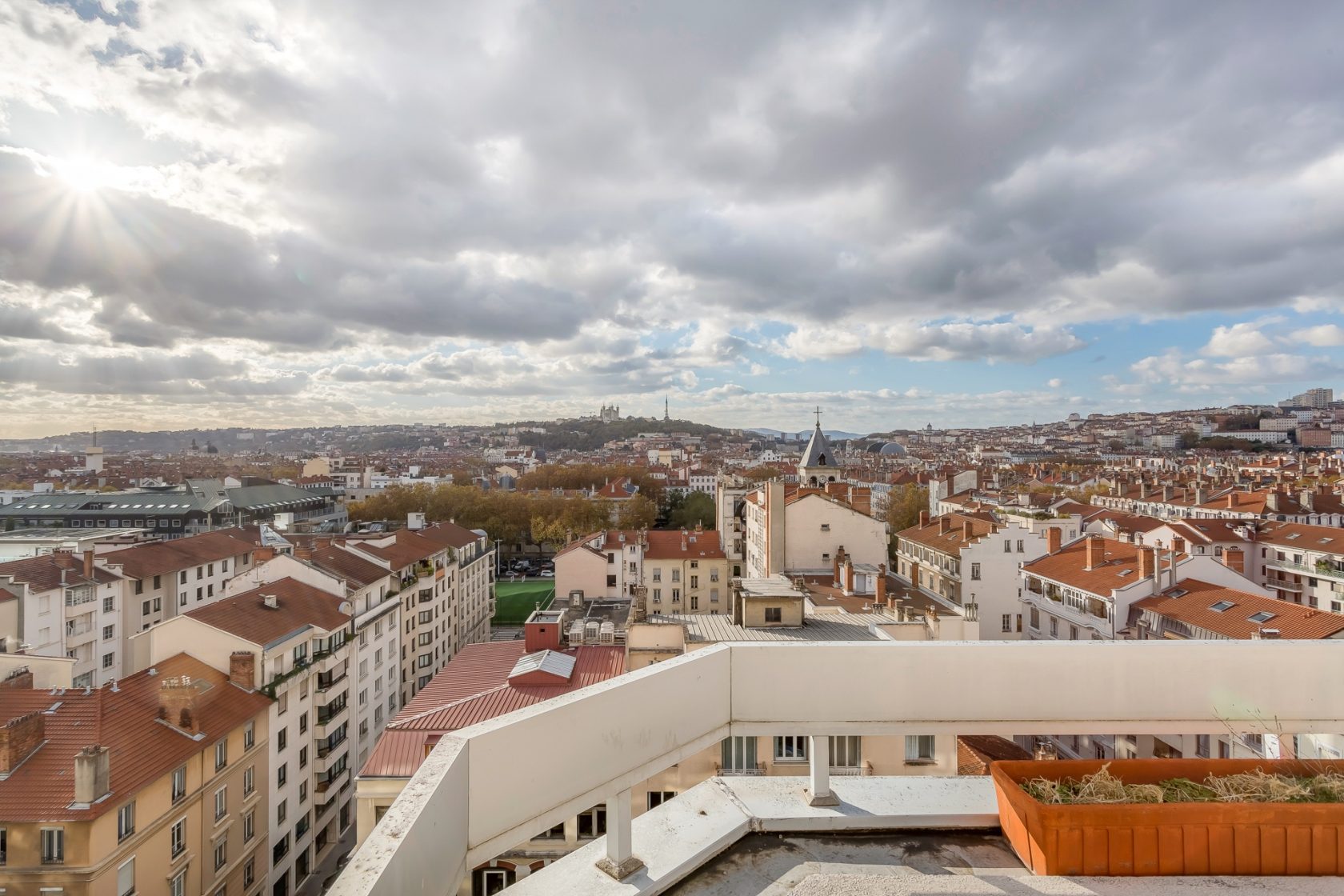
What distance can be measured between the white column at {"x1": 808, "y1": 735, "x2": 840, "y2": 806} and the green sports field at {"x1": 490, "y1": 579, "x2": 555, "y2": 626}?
116 feet

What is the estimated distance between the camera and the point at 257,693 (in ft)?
55.7

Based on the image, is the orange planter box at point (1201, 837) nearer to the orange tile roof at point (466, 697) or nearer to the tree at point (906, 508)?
the orange tile roof at point (466, 697)

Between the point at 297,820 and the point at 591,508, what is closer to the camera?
the point at 297,820

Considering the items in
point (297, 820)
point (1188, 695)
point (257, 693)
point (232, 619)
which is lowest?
point (297, 820)

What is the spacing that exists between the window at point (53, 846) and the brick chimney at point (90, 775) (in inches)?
19.6

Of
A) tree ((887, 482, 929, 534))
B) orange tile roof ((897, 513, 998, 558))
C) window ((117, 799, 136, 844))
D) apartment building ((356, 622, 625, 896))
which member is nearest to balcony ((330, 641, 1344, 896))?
apartment building ((356, 622, 625, 896))

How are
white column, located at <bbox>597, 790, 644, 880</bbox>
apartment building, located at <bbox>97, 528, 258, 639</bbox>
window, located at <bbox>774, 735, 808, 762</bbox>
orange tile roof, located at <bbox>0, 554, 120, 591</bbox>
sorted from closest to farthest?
1. white column, located at <bbox>597, 790, 644, 880</bbox>
2. window, located at <bbox>774, 735, 808, 762</bbox>
3. orange tile roof, located at <bbox>0, 554, 120, 591</bbox>
4. apartment building, located at <bbox>97, 528, 258, 639</bbox>

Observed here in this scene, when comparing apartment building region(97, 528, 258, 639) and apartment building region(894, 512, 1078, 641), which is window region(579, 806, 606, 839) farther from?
apartment building region(97, 528, 258, 639)

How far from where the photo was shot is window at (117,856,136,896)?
11.9 m

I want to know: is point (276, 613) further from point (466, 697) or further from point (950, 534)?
point (950, 534)

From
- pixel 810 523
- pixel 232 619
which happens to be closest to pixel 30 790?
pixel 232 619

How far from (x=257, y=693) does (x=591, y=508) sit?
4547 centimetres

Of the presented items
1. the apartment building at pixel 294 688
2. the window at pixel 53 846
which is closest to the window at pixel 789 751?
the window at pixel 53 846

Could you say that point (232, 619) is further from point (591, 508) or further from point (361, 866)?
point (591, 508)
